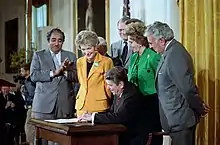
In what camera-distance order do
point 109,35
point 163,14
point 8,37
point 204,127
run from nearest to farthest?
point 204,127, point 163,14, point 109,35, point 8,37

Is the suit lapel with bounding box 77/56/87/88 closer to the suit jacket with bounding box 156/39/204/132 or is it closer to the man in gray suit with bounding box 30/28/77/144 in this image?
the man in gray suit with bounding box 30/28/77/144

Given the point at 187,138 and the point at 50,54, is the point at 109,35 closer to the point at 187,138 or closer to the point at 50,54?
the point at 50,54

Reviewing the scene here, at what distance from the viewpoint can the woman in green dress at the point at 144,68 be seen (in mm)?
3906

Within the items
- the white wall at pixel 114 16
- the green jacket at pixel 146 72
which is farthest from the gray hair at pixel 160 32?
the white wall at pixel 114 16

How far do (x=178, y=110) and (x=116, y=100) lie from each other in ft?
1.60

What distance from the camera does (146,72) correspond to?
4004mm

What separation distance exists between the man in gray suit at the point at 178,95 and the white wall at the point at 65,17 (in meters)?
4.70

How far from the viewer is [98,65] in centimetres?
414

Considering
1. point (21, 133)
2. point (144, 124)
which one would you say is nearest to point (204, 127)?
point (144, 124)

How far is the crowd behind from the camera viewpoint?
362 centimetres

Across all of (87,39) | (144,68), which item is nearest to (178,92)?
(144,68)

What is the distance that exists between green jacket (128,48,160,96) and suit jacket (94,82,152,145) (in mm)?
200

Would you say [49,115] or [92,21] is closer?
[49,115]

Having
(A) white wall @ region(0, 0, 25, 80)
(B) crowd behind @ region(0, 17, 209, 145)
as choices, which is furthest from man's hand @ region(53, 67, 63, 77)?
(A) white wall @ region(0, 0, 25, 80)
